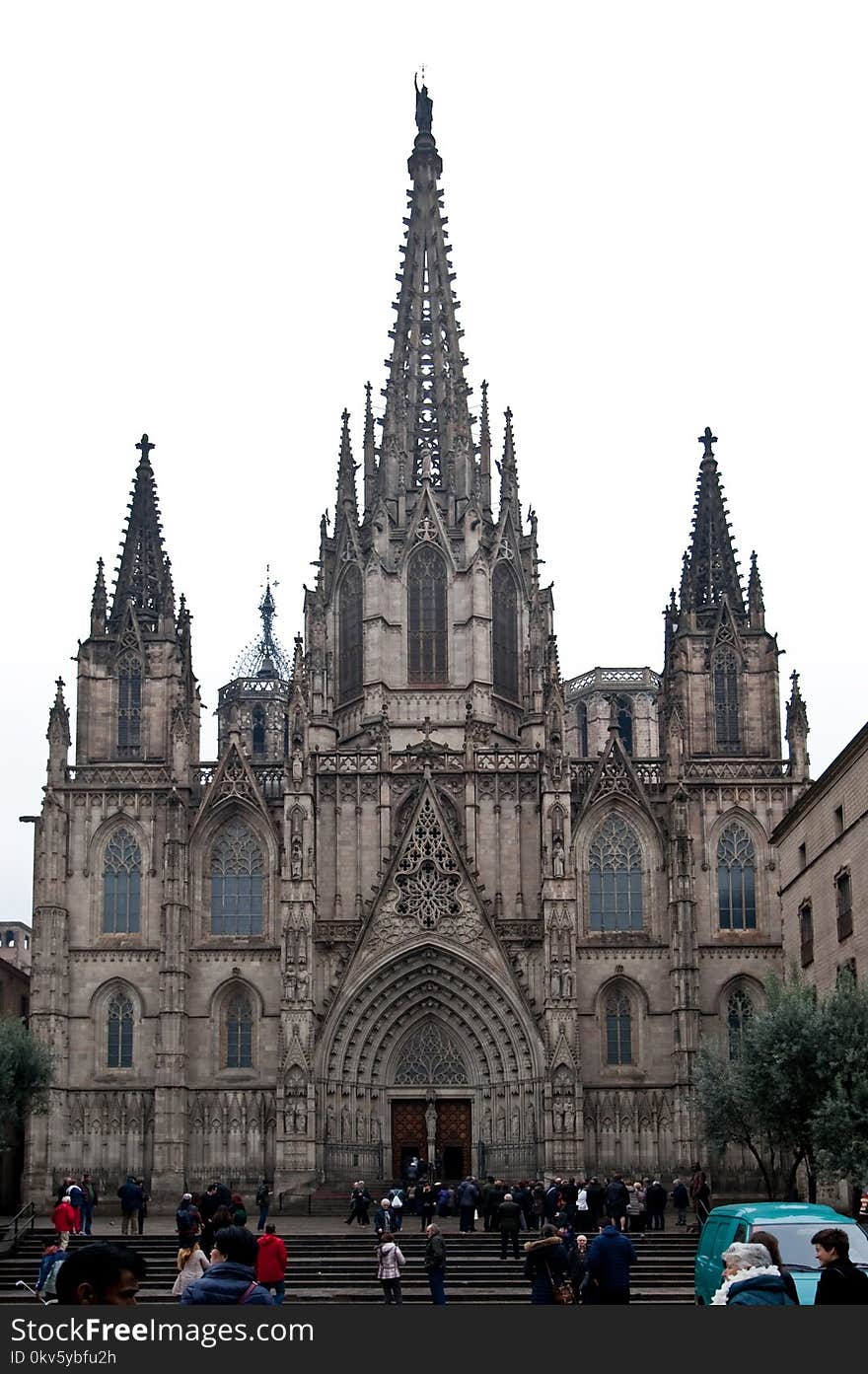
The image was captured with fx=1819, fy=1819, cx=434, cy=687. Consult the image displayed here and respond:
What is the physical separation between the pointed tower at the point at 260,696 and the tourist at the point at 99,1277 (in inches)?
3574

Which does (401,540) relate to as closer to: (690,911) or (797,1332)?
(690,911)

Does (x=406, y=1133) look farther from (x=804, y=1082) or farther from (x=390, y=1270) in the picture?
(x=390, y=1270)

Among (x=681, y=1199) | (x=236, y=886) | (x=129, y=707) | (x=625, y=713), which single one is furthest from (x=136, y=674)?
(x=625, y=713)

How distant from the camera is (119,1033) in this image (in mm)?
60938

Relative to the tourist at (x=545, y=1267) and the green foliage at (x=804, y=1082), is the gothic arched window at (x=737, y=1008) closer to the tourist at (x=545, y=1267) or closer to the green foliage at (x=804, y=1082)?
the green foliage at (x=804, y=1082)

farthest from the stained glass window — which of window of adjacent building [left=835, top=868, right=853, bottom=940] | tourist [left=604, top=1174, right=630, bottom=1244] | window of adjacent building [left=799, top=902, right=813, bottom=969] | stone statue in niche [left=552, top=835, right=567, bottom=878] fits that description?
tourist [left=604, top=1174, right=630, bottom=1244]

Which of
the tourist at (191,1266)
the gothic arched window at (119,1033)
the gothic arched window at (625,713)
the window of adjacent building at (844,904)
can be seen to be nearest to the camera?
the tourist at (191,1266)

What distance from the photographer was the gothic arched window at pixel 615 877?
204ft

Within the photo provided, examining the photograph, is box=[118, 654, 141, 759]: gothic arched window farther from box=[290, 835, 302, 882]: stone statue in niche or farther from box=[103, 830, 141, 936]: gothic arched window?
box=[290, 835, 302, 882]: stone statue in niche

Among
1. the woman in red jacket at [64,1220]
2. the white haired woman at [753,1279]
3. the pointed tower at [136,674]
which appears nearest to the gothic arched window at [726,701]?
the pointed tower at [136,674]

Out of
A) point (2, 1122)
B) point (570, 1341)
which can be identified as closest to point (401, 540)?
point (2, 1122)

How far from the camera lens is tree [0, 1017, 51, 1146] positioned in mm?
48250

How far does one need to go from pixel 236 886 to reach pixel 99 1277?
54.6 meters

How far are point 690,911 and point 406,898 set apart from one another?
31.0ft
